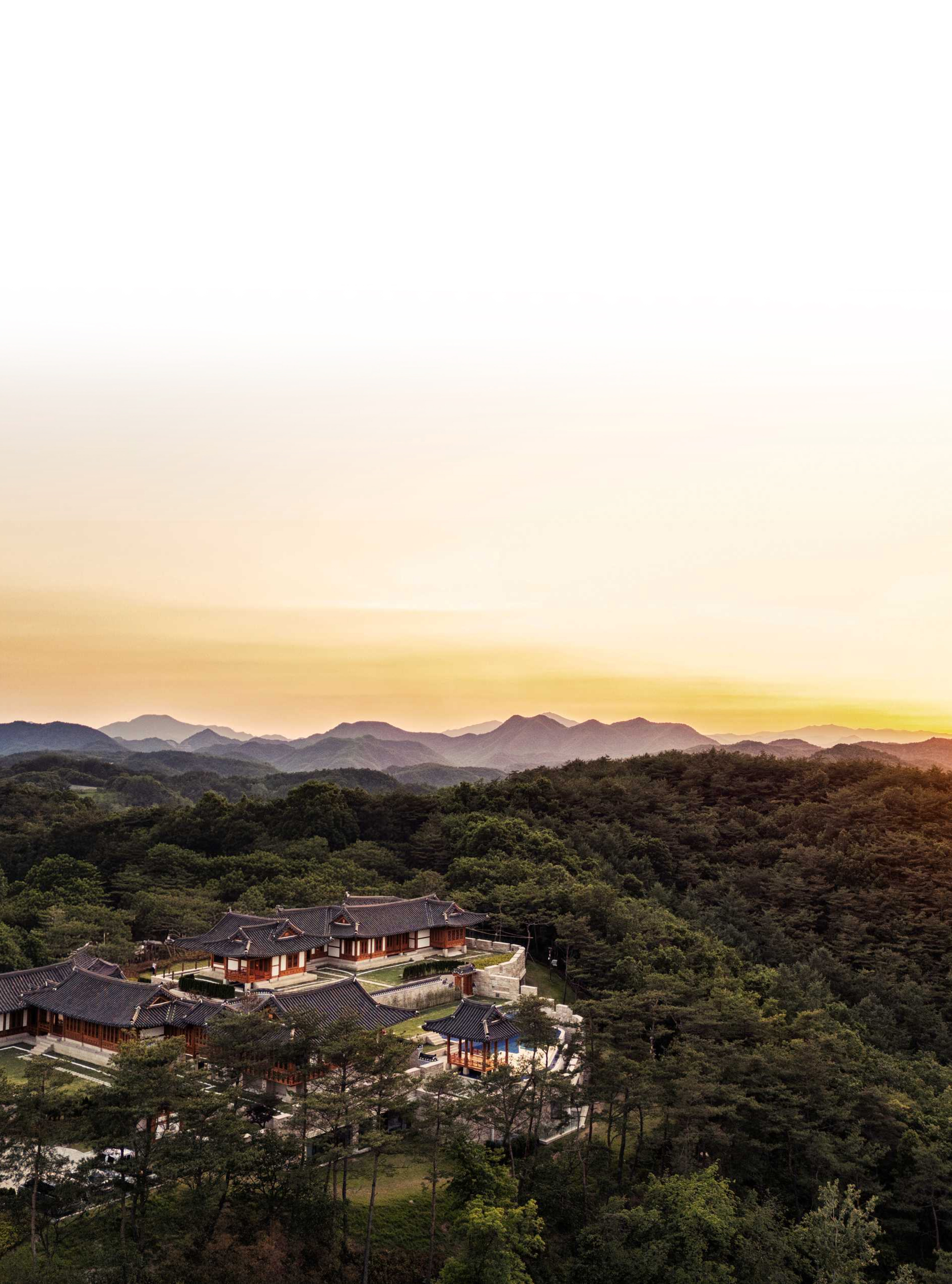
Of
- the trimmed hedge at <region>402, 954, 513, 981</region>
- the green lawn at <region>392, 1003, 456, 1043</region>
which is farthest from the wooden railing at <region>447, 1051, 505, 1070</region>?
the trimmed hedge at <region>402, 954, 513, 981</region>

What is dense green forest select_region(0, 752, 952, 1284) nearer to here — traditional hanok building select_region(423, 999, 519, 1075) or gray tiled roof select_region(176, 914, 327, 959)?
traditional hanok building select_region(423, 999, 519, 1075)

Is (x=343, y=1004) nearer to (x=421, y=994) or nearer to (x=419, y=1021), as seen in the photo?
(x=419, y=1021)

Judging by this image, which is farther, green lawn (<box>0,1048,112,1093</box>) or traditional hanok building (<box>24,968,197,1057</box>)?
traditional hanok building (<box>24,968,197,1057</box>)

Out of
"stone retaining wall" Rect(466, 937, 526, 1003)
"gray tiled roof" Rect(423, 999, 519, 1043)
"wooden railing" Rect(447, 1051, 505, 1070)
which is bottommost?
"stone retaining wall" Rect(466, 937, 526, 1003)

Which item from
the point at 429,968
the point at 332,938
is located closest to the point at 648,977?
the point at 429,968

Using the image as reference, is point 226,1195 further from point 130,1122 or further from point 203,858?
point 203,858

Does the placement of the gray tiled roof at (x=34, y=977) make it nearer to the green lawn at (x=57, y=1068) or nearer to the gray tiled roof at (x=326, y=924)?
the green lawn at (x=57, y=1068)

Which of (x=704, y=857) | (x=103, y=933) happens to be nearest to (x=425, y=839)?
(x=704, y=857)
